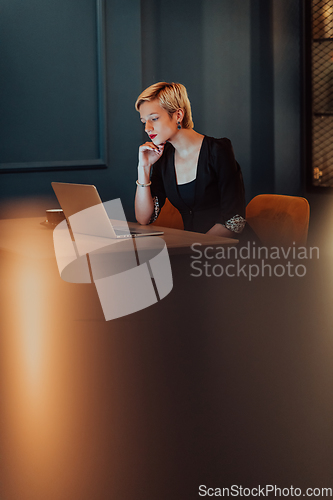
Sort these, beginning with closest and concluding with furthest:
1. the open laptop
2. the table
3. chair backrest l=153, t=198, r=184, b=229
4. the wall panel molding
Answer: the table
the open laptop
chair backrest l=153, t=198, r=184, b=229
the wall panel molding

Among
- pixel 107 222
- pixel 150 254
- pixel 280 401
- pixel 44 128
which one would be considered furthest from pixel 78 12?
pixel 280 401

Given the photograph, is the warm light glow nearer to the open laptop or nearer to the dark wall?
the open laptop

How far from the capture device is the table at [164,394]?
35.1 inches

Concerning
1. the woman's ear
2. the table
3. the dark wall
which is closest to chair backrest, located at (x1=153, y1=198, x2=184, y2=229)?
the dark wall

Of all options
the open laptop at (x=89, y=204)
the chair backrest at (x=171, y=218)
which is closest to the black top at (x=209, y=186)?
the chair backrest at (x=171, y=218)

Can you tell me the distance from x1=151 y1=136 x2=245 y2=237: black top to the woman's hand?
125 mm

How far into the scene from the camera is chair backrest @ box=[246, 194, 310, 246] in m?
1.71

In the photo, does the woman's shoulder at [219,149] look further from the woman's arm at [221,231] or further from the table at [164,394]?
the table at [164,394]

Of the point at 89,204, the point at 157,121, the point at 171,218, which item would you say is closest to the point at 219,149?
the point at 157,121

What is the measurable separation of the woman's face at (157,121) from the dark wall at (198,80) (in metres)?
0.95

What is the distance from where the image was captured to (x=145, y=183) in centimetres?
181

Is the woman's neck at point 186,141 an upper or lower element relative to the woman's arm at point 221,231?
upper

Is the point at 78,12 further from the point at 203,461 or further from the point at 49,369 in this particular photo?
the point at 203,461

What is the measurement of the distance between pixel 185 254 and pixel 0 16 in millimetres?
2049
